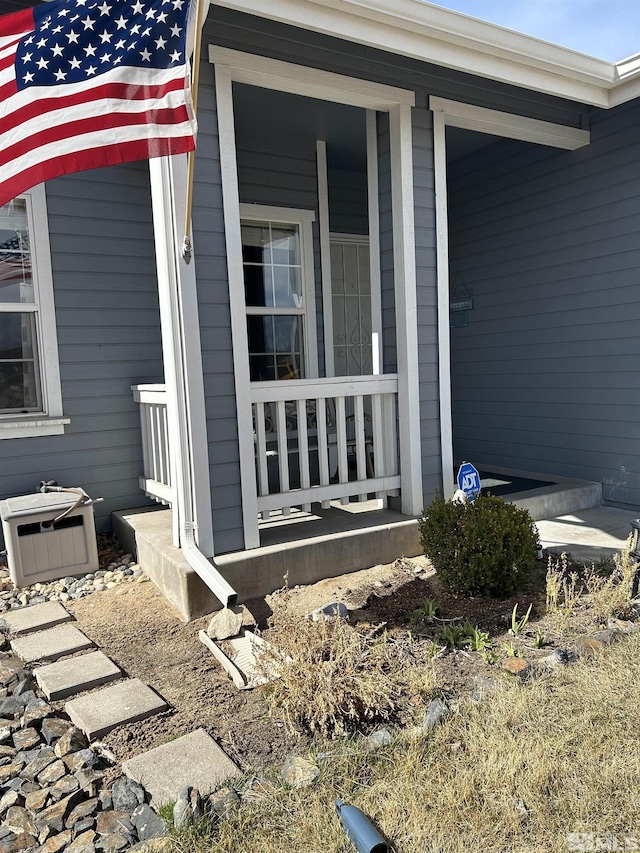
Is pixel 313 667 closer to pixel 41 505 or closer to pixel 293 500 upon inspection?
pixel 293 500

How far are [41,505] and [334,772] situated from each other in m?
2.56

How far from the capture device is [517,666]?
258 cm

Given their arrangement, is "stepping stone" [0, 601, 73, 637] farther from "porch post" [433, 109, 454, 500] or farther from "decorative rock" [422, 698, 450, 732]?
"porch post" [433, 109, 454, 500]

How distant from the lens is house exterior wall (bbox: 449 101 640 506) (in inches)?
195

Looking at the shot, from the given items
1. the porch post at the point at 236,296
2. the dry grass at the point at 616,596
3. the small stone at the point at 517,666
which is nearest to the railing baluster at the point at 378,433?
the porch post at the point at 236,296

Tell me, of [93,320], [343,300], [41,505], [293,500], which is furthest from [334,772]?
[343,300]

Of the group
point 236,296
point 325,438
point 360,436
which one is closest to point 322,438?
point 325,438

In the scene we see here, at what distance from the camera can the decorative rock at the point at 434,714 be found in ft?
7.21

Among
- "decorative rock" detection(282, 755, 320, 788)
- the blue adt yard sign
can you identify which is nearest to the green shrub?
the blue adt yard sign

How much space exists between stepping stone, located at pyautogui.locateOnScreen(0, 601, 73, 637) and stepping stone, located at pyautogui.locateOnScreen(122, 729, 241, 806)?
4.56 ft

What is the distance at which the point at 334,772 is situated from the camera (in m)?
1.98

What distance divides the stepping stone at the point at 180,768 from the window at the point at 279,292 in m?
3.44

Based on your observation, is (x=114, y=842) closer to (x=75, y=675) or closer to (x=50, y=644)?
(x=75, y=675)

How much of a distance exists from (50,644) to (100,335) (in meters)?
2.23
